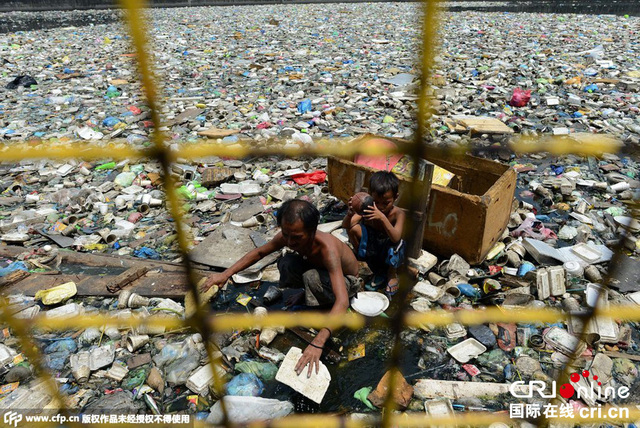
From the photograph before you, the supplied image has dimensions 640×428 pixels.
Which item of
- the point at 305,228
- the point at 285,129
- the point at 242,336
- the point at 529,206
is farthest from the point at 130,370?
the point at 285,129

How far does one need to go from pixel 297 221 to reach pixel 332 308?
0.53 meters

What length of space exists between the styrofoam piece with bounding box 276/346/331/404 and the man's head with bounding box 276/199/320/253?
0.64m

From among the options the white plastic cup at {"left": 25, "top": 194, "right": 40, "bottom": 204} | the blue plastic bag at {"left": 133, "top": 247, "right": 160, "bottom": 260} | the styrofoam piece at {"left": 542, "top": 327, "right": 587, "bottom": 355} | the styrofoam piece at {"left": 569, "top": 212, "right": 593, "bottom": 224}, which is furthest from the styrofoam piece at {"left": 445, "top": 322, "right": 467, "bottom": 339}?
the white plastic cup at {"left": 25, "top": 194, "right": 40, "bottom": 204}

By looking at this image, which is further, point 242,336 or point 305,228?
point 242,336

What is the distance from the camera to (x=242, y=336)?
7.99ft

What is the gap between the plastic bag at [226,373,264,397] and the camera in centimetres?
207

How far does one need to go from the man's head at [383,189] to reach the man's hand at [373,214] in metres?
0.12

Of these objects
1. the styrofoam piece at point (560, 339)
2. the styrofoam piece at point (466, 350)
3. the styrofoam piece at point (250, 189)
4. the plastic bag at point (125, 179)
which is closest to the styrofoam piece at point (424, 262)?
the styrofoam piece at point (466, 350)

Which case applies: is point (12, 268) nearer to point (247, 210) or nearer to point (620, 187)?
point (247, 210)

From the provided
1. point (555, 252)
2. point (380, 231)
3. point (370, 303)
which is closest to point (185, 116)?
point (380, 231)

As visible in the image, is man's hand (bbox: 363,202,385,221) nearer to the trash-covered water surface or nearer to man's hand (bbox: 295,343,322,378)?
the trash-covered water surface

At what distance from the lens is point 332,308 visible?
219cm

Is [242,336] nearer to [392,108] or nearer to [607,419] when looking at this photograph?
[607,419]

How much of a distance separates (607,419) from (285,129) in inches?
178
